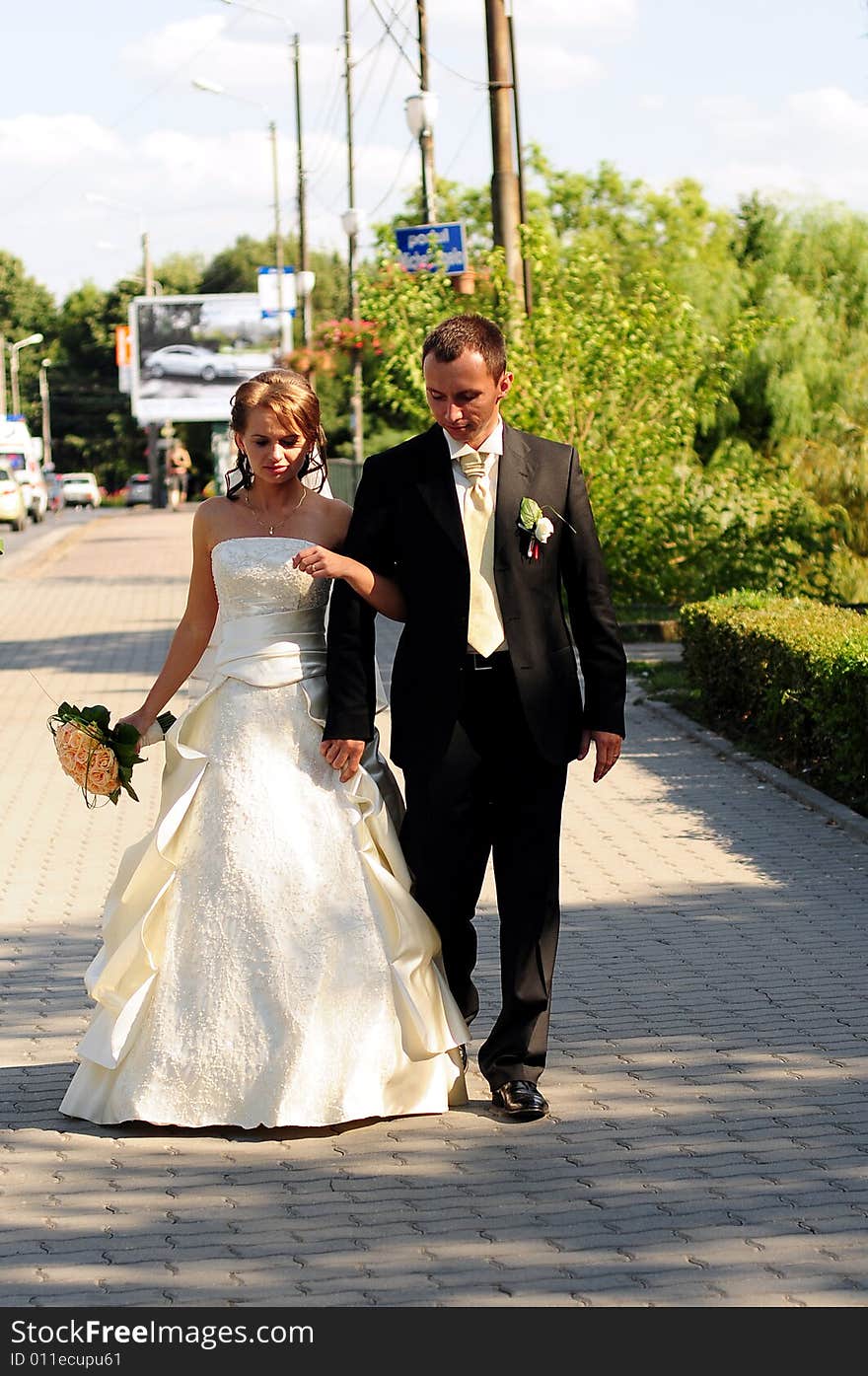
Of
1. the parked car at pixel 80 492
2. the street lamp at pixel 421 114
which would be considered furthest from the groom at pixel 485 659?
the parked car at pixel 80 492

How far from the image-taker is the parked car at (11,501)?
163 feet

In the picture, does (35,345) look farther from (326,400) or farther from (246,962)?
(246,962)

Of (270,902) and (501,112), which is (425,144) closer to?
(501,112)

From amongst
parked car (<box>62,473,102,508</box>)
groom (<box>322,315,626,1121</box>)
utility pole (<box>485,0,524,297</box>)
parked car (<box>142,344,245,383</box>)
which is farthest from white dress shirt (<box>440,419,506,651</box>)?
parked car (<box>62,473,102,508</box>)

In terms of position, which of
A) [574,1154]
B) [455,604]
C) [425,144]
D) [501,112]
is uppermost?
[425,144]

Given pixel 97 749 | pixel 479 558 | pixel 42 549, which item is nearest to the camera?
pixel 479 558

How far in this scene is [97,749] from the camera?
5.65m

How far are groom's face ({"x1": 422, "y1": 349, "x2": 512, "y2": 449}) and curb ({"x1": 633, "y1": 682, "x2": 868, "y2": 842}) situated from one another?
15.3 ft

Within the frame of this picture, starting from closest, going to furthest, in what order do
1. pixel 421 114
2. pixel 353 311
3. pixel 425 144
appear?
pixel 421 114, pixel 425 144, pixel 353 311

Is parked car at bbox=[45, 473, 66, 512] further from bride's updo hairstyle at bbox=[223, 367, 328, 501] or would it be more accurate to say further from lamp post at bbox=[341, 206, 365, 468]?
bride's updo hairstyle at bbox=[223, 367, 328, 501]

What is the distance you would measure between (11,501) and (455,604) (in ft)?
151

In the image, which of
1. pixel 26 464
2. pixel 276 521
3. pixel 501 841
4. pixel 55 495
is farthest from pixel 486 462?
pixel 55 495

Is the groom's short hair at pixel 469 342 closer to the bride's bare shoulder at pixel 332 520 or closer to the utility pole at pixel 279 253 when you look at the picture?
the bride's bare shoulder at pixel 332 520
